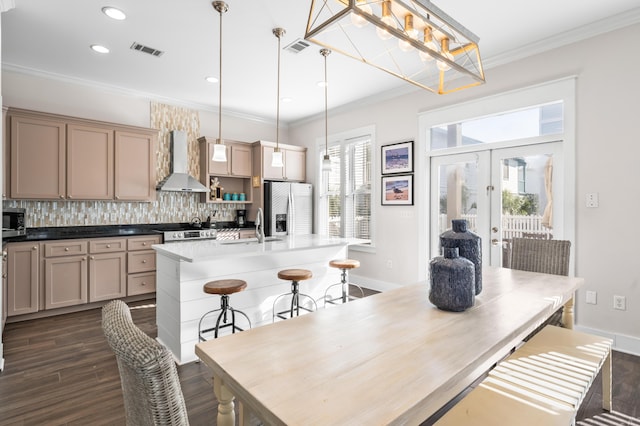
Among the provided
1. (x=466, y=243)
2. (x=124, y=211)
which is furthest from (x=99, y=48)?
(x=466, y=243)

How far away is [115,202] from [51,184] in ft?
2.75

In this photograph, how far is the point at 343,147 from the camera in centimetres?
564

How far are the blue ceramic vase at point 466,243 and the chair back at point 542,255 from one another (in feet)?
4.07

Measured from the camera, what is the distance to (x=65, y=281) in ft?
13.0

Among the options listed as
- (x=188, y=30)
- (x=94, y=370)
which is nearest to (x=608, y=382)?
(x=94, y=370)

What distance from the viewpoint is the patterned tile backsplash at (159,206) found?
432cm

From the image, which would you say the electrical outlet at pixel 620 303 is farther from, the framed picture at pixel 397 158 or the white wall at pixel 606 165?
the framed picture at pixel 397 158

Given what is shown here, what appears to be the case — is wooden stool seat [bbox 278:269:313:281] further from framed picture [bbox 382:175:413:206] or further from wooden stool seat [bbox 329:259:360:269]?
framed picture [bbox 382:175:413:206]

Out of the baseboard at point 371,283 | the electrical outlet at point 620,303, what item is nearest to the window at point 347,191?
the baseboard at point 371,283

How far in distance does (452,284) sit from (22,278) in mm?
4443

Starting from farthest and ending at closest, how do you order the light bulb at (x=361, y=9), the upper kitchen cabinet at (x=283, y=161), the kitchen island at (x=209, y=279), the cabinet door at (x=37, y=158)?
the upper kitchen cabinet at (x=283, y=161), the cabinet door at (x=37, y=158), the kitchen island at (x=209, y=279), the light bulb at (x=361, y=9)

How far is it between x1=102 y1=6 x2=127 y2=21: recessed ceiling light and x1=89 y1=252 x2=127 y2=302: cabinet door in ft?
8.87

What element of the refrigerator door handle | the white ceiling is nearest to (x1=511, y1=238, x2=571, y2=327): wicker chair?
the white ceiling

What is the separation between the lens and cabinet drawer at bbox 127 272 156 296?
439 cm
